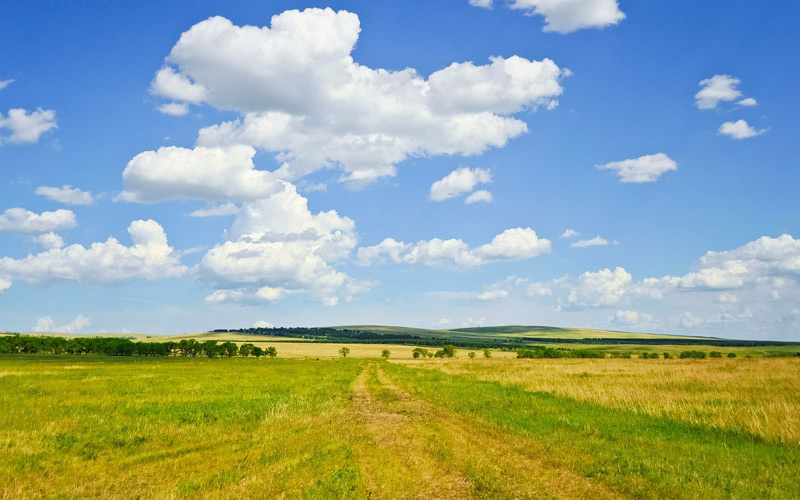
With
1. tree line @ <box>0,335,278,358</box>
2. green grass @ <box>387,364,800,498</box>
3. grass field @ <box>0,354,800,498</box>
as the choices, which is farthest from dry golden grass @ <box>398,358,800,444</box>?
tree line @ <box>0,335,278,358</box>

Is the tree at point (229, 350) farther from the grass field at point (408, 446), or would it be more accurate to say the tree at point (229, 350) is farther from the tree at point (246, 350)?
the grass field at point (408, 446)

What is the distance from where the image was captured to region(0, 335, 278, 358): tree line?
148 metres

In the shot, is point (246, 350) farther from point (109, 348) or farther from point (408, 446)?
point (408, 446)

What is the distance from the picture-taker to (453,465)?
12.1m

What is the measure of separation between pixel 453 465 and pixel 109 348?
175 meters

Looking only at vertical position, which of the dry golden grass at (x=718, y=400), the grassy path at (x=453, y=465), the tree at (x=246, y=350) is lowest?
the tree at (x=246, y=350)

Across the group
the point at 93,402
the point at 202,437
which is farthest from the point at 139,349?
the point at 202,437

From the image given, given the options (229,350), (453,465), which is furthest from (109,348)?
(453,465)

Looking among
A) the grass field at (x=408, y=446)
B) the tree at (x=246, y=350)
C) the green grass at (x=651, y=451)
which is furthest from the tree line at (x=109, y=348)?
the green grass at (x=651, y=451)

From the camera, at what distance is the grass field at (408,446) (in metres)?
10.6

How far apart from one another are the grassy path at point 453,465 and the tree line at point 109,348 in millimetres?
152831

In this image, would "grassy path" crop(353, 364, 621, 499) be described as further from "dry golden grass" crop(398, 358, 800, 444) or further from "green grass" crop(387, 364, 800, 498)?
"dry golden grass" crop(398, 358, 800, 444)

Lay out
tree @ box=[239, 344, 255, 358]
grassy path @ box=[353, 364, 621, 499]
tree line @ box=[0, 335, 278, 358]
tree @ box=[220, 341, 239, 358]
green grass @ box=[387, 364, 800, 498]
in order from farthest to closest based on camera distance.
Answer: tree @ box=[220, 341, 239, 358] → tree @ box=[239, 344, 255, 358] → tree line @ box=[0, 335, 278, 358] → green grass @ box=[387, 364, 800, 498] → grassy path @ box=[353, 364, 621, 499]

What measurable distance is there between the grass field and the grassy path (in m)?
0.06
